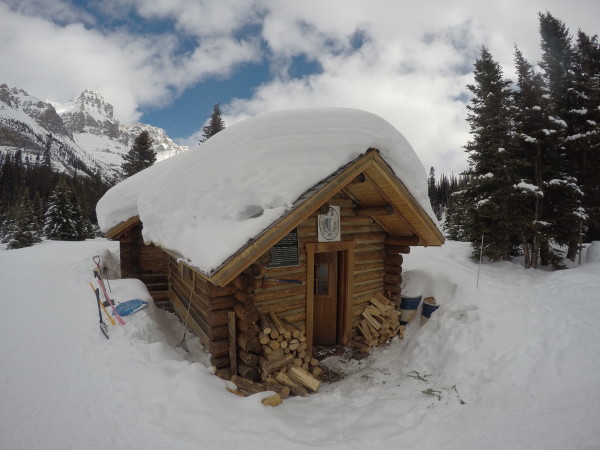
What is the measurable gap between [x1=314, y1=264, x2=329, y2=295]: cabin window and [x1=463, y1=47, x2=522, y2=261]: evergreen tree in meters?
8.64

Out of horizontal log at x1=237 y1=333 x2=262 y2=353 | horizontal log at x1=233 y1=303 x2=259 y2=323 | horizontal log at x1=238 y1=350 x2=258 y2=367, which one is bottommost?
horizontal log at x1=238 y1=350 x2=258 y2=367

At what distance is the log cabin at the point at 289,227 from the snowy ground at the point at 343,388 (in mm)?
1002

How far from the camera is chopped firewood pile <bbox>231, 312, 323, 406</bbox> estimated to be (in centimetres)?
512

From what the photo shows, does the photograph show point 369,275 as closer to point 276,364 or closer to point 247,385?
point 276,364

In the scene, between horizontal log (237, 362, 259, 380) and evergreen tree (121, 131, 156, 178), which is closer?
horizontal log (237, 362, 259, 380)

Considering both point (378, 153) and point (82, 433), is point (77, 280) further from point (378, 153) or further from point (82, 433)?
point (378, 153)

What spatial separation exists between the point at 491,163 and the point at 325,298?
10.3 meters

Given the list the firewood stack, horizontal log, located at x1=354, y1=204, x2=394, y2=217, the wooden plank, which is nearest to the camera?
the wooden plank

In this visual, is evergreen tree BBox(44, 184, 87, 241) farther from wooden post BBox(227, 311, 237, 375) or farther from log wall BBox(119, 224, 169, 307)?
wooden post BBox(227, 311, 237, 375)

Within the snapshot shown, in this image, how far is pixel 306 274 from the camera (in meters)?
6.55

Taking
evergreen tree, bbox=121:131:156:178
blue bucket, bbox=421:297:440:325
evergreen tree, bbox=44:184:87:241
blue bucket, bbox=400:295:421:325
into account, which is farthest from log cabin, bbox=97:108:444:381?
evergreen tree, bbox=44:184:87:241

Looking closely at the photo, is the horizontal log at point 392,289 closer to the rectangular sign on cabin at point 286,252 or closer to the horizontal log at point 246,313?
the rectangular sign on cabin at point 286,252

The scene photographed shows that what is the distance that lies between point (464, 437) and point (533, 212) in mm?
11789

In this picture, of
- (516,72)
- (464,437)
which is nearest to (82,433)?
(464,437)
